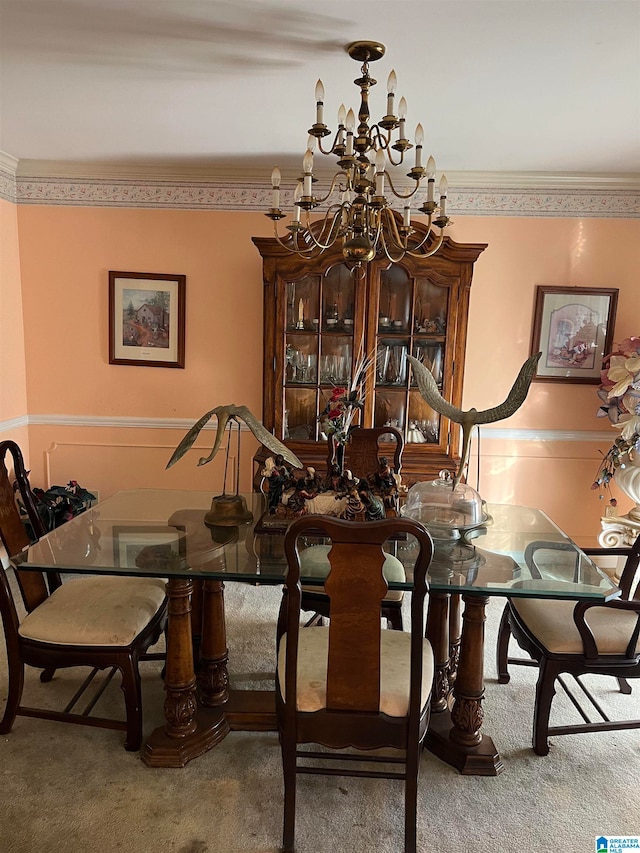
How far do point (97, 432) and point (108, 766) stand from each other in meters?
2.40

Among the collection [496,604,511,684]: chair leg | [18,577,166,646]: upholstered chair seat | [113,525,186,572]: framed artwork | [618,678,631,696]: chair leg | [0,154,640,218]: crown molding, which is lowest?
[618,678,631,696]: chair leg

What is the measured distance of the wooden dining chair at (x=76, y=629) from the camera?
202cm

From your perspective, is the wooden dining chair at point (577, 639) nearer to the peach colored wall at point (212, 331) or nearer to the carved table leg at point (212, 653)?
the carved table leg at point (212, 653)

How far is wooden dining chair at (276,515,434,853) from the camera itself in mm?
1518

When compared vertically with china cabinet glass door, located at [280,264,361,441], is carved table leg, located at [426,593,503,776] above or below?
below

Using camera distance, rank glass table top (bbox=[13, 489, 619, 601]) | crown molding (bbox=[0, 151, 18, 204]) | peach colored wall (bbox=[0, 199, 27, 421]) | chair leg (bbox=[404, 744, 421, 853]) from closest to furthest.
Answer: chair leg (bbox=[404, 744, 421, 853])
glass table top (bbox=[13, 489, 619, 601])
crown molding (bbox=[0, 151, 18, 204])
peach colored wall (bbox=[0, 199, 27, 421])

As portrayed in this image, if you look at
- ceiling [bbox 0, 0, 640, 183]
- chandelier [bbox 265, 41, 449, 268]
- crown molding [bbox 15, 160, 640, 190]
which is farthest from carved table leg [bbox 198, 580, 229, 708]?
crown molding [bbox 15, 160, 640, 190]

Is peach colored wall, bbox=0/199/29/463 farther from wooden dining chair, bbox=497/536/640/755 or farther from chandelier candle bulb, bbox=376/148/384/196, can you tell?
wooden dining chair, bbox=497/536/640/755

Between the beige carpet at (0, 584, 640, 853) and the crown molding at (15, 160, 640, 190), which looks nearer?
the beige carpet at (0, 584, 640, 853)

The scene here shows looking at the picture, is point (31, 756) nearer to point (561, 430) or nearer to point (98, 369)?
point (98, 369)

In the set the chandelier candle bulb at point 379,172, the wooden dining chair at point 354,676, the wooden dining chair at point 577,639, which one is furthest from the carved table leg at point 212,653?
the chandelier candle bulb at point 379,172

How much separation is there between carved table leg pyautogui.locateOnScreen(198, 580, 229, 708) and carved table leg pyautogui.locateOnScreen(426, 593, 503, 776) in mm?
822

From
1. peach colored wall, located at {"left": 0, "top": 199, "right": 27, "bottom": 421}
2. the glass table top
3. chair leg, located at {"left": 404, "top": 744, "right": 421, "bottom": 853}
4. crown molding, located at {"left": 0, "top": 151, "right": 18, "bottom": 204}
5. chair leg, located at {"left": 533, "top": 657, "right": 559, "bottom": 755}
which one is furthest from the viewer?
peach colored wall, located at {"left": 0, "top": 199, "right": 27, "bottom": 421}

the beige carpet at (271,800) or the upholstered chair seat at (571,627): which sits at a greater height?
the upholstered chair seat at (571,627)
